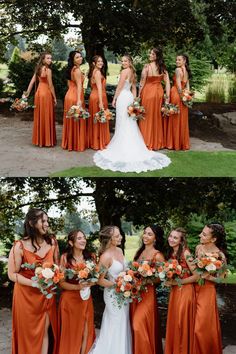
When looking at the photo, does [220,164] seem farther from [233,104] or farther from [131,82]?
[233,104]

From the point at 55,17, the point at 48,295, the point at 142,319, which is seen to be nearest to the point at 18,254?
the point at 48,295

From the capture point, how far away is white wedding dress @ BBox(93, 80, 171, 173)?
379 inches

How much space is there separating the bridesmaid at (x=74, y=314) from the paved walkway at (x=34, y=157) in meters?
3.08

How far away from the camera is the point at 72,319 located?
6293 mm

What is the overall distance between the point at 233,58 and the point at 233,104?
208 centimetres

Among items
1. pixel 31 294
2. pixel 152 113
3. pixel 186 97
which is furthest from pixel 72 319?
pixel 186 97

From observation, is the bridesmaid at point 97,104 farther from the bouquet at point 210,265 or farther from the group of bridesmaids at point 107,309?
the bouquet at point 210,265

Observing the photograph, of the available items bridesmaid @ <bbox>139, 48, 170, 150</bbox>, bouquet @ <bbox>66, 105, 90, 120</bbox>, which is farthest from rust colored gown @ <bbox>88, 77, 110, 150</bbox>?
bridesmaid @ <bbox>139, 48, 170, 150</bbox>

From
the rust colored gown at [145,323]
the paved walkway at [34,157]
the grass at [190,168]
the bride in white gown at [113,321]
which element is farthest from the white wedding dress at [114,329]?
the paved walkway at [34,157]

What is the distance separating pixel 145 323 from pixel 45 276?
1.42m

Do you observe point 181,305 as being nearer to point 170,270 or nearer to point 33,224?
point 170,270

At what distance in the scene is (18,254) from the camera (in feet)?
19.6

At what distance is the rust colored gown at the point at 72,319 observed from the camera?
6277 millimetres

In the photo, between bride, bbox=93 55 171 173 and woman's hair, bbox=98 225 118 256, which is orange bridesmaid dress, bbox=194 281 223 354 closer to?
woman's hair, bbox=98 225 118 256
